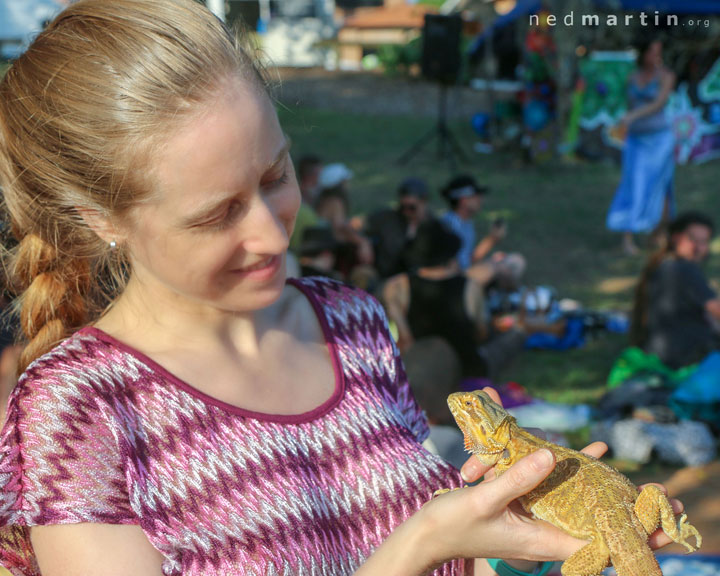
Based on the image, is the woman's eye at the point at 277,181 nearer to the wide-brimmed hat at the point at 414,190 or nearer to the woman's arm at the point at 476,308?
the woman's arm at the point at 476,308

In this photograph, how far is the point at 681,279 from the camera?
6.31 m

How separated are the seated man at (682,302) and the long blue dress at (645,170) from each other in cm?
395

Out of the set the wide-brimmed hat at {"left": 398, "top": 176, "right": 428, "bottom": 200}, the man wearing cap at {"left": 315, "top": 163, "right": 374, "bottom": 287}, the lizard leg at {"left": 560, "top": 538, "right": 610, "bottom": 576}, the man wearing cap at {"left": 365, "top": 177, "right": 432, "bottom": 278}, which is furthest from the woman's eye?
the wide-brimmed hat at {"left": 398, "top": 176, "right": 428, "bottom": 200}

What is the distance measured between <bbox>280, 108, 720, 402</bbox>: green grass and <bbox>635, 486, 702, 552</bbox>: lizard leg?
427 centimetres

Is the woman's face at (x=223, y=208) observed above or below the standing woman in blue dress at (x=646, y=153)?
above

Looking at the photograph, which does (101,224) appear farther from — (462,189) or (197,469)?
(462,189)

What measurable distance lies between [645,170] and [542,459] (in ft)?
32.2

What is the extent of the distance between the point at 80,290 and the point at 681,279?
564 centimetres

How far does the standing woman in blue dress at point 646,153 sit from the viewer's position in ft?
31.8

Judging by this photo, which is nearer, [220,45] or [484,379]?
[220,45]

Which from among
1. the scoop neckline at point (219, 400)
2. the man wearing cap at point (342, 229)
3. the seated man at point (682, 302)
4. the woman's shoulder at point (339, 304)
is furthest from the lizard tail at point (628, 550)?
the man wearing cap at point (342, 229)

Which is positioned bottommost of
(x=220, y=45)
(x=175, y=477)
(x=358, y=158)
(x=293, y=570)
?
(x=358, y=158)

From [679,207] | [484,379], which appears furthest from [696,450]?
[679,207]

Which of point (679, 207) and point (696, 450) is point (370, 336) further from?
point (679, 207)
